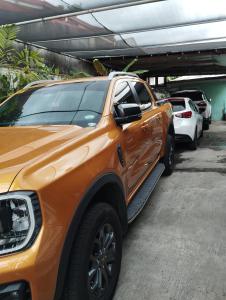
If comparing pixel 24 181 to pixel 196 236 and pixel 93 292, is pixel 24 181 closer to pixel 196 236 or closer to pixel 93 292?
pixel 93 292

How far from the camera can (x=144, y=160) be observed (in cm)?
423

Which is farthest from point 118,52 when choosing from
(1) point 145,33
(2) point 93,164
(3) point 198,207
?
(2) point 93,164

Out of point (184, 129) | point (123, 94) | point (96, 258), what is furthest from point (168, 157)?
point (96, 258)

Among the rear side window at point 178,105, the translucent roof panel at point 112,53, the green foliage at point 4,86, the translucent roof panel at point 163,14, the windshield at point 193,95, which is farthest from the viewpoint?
the windshield at point 193,95

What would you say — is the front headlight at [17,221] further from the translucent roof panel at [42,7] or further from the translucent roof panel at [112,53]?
the translucent roof panel at [112,53]

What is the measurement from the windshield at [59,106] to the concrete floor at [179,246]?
146 cm

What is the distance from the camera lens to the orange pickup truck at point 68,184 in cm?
178

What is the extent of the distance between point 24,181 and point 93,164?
75 cm

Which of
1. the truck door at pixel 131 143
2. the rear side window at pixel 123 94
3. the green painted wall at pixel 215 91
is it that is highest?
the rear side window at pixel 123 94

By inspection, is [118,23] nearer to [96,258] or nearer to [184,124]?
[184,124]

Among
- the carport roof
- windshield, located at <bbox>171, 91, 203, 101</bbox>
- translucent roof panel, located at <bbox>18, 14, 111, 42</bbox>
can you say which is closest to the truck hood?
Answer: the carport roof

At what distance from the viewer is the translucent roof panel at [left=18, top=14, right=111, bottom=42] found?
7598mm

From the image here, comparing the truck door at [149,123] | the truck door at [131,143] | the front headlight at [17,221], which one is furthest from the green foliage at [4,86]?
the front headlight at [17,221]

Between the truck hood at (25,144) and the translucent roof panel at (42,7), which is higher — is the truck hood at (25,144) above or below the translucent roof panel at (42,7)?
below
